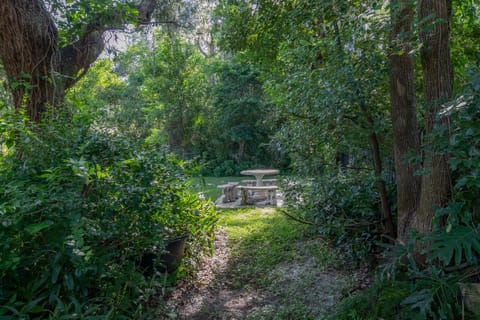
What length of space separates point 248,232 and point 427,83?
140 inches

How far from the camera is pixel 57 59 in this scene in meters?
4.04

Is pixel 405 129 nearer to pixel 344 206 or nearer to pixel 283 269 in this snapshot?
pixel 344 206

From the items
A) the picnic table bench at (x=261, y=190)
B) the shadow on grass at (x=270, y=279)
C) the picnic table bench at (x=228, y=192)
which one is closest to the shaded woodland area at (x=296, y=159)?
the shadow on grass at (x=270, y=279)

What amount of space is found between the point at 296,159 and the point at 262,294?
4.83 ft

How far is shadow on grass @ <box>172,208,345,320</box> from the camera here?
111 inches

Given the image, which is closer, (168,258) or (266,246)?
(168,258)

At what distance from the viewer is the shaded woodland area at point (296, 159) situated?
78.2 inches

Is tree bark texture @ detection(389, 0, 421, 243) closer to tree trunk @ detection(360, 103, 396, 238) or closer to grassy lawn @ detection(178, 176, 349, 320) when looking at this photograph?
tree trunk @ detection(360, 103, 396, 238)

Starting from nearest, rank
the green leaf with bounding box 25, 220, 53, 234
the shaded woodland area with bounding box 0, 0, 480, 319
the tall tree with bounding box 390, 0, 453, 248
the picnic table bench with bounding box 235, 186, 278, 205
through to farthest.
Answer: the green leaf with bounding box 25, 220, 53, 234, the shaded woodland area with bounding box 0, 0, 480, 319, the tall tree with bounding box 390, 0, 453, 248, the picnic table bench with bounding box 235, 186, 278, 205

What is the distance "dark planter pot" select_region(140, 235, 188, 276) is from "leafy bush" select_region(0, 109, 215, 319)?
0.59ft

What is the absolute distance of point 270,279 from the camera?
11.3ft

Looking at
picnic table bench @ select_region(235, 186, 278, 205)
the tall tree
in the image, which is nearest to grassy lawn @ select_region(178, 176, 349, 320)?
the tall tree

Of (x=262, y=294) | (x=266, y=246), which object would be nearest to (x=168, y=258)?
(x=262, y=294)

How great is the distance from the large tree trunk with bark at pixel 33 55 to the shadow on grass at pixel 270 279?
2729mm
